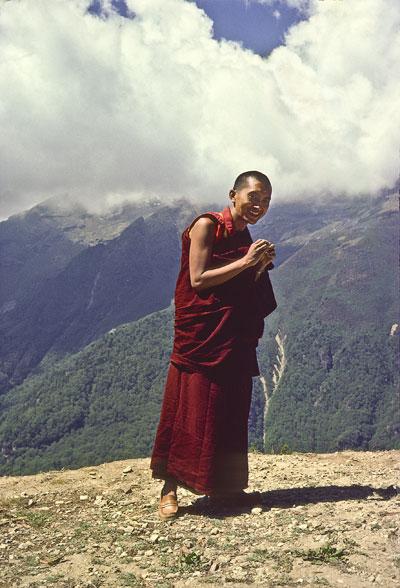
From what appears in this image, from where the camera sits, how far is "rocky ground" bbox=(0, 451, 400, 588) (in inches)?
153

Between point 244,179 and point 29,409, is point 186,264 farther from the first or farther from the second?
point 29,409

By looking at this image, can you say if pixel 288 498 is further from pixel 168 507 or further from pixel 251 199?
pixel 251 199

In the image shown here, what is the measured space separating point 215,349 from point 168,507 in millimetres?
1672

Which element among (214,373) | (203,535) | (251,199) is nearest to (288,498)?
(203,535)

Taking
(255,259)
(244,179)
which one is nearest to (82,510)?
(255,259)

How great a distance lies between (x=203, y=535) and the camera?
4.80m

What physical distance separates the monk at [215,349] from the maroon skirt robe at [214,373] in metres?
Result: 0.01

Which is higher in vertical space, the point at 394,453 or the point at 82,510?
the point at 394,453

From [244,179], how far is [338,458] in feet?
18.9

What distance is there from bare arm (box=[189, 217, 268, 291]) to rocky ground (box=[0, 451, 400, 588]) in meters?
2.33

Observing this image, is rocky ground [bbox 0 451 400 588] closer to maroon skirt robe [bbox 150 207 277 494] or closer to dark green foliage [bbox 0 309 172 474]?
maroon skirt robe [bbox 150 207 277 494]

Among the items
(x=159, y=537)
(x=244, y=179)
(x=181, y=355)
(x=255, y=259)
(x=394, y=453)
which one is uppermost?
(x=244, y=179)

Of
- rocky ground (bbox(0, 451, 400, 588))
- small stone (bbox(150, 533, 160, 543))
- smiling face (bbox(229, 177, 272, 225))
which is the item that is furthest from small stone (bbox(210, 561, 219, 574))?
smiling face (bbox(229, 177, 272, 225))

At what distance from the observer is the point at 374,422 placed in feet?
628
